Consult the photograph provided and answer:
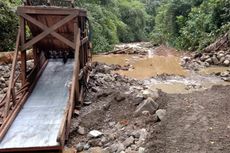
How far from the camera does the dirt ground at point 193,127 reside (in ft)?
18.6

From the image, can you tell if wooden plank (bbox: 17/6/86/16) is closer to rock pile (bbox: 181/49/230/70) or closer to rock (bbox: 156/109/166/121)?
rock (bbox: 156/109/166/121)

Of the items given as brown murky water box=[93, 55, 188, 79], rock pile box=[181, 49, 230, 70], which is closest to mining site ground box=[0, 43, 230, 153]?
brown murky water box=[93, 55, 188, 79]

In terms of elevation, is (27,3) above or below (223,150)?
above

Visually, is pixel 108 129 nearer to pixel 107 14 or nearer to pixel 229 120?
pixel 229 120

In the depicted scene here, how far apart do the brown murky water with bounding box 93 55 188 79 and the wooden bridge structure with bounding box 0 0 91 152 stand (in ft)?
15.5

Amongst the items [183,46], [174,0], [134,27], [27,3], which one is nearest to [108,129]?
[27,3]

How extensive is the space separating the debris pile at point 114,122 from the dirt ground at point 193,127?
255 millimetres

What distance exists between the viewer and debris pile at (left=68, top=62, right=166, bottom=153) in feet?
21.3

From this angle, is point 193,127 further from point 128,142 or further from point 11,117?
point 11,117

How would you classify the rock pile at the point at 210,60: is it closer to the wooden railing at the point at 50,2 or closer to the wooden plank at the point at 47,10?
the wooden railing at the point at 50,2

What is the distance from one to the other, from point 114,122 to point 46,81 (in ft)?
8.58

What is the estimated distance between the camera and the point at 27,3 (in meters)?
8.61

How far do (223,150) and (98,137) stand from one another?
2.57 metres

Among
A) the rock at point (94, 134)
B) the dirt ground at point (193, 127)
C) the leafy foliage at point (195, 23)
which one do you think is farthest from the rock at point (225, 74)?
the rock at point (94, 134)
